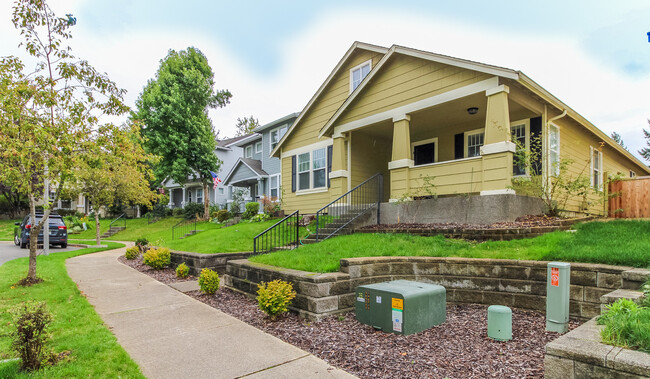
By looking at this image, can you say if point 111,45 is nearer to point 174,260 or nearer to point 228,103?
point 174,260

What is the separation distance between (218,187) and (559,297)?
27026mm

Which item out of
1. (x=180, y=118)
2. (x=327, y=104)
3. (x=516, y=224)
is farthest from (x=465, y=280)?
(x=180, y=118)

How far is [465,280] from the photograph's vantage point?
16.8 feet

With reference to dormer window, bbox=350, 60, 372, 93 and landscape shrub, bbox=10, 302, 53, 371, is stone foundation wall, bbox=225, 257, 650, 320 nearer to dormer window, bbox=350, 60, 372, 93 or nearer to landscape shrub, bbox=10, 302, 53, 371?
landscape shrub, bbox=10, 302, 53, 371

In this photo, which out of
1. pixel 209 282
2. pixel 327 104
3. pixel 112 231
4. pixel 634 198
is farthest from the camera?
pixel 112 231

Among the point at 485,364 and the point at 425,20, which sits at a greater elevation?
the point at 425,20

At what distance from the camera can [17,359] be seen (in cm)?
337

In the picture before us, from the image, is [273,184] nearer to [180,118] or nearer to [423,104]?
[180,118]

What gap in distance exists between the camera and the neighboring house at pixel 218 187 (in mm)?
28672

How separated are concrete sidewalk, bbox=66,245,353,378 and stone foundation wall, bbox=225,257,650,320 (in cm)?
92

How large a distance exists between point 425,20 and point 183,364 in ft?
27.3

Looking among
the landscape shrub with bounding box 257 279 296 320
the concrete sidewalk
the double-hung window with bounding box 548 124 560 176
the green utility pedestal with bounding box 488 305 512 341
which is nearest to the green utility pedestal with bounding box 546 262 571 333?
the green utility pedestal with bounding box 488 305 512 341

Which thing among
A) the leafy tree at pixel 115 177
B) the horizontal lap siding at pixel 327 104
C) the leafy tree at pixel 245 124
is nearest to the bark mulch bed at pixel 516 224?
the leafy tree at pixel 115 177

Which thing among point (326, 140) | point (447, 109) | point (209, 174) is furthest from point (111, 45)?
point (209, 174)
